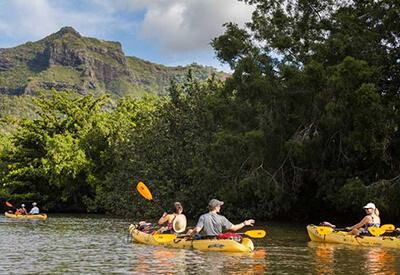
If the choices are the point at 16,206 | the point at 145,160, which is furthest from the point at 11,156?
the point at 145,160

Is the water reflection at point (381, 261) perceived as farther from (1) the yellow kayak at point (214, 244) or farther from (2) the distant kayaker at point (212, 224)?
(2) the distant kayaker at point (212, 224)

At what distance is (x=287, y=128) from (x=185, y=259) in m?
14.8

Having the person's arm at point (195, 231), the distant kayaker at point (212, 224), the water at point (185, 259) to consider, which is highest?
the distant kayaker at point (212, 224)

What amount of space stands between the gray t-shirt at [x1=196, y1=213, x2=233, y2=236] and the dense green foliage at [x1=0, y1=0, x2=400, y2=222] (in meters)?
9.42

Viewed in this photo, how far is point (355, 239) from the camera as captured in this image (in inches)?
707

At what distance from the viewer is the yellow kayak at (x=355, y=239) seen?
55.7ft

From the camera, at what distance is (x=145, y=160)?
3947cm

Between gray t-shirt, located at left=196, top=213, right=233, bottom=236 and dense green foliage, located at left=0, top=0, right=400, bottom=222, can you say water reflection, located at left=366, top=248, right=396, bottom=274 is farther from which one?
dense green foliage, located at left=0, top=0, right=400, bottom=222

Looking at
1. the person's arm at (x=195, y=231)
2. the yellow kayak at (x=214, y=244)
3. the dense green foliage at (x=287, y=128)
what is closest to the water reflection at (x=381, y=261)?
the yellow kayak at (x=214, y=244)

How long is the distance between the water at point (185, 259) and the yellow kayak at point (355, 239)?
42 centimetres

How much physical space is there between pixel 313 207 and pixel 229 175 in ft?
16.8

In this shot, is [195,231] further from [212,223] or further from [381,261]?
[381,261]

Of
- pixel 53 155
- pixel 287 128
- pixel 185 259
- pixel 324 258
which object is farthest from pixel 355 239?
pixel 53 155

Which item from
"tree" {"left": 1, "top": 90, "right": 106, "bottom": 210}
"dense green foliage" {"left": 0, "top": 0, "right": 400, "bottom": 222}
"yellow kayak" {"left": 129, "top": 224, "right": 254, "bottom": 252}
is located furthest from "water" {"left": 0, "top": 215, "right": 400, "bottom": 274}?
"tree" {"left": 1, "top": 90, "right": 106, "bottom": 210}
